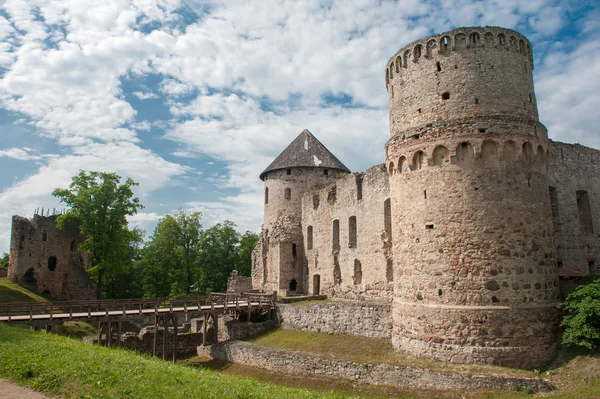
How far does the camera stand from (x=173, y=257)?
47156mm

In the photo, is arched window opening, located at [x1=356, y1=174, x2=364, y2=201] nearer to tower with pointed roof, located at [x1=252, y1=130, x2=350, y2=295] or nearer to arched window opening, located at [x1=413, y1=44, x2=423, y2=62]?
tower with pointed roof, located at [x1=252, y1=130, x2=350, y2=295]

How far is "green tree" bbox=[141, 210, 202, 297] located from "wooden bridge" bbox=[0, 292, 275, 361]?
55.0ft

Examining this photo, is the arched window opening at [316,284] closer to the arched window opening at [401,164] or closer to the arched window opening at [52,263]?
the arched window opening at [401,164]

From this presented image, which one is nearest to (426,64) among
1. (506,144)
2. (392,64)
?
(392,64)

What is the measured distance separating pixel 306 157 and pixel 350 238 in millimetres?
9442

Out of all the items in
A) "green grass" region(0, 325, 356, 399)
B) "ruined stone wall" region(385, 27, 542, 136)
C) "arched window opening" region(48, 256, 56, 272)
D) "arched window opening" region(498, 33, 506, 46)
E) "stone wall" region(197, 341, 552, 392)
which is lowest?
"stone wall" region(197, 341, 552, 392)

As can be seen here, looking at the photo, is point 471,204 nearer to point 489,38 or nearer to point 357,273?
point 489,38

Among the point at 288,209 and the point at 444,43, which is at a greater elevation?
the point at 444,43

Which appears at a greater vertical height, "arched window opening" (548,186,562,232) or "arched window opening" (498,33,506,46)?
"arched window opening" (498,33,506,46)

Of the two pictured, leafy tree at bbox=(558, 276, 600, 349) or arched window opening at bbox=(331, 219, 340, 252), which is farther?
arched window opening at bbox=(331, 219, 340, 252)

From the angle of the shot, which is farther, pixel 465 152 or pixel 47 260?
pixel 47 260

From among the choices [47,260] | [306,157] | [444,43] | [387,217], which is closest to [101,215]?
[47,260]

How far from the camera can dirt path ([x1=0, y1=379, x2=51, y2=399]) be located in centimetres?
1018

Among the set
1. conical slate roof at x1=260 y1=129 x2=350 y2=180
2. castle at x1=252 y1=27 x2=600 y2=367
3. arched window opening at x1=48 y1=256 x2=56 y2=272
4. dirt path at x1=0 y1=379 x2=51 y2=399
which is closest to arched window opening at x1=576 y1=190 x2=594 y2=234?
castle at x1=252 y1=27 x2=600 y2=367
